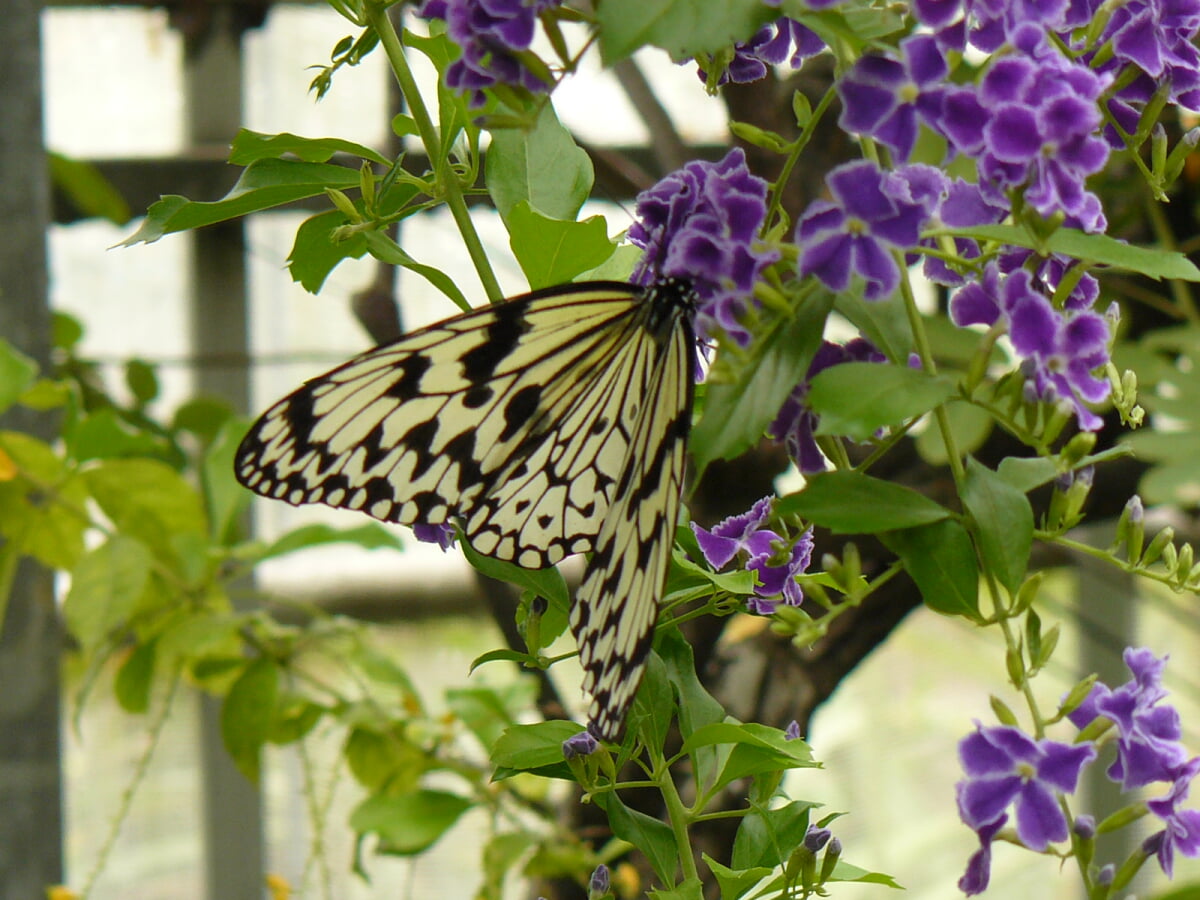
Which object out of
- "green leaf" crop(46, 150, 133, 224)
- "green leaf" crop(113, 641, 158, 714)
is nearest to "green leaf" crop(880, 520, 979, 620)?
"green leaf" crop(113, 641, 158, 714)

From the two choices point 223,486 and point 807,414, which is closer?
point 807,414

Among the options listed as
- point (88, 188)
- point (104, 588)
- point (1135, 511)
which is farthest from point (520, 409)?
point (88, 188)

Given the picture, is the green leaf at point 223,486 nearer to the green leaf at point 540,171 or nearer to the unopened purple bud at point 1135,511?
the green leaf at point 540,171

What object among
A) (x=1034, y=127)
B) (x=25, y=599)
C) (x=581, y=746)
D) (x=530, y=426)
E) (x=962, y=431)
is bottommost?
A: (x=25, y=599)

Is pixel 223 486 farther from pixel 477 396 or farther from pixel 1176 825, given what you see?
pixel 1176 825

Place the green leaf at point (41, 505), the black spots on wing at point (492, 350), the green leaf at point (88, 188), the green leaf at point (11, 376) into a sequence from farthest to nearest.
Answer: the green leaf at point (88, 188) → the green leaf at point (41, 505) → the green leaf at point (11, 376) → the black spots on wing at point (492, 350)

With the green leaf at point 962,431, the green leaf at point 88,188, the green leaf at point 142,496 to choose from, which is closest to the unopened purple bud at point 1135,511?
the green leaf at point 962,431

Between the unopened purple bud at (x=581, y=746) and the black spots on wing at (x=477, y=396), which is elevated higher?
the black spots on wing at (x=477, y=396)
